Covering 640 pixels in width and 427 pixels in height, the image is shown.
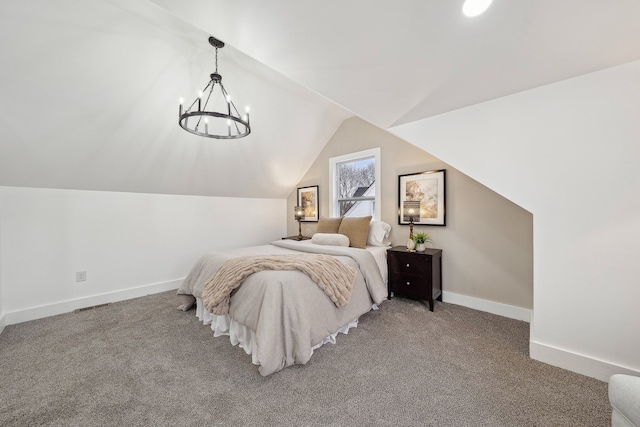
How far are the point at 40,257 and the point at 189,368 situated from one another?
250 centimetres

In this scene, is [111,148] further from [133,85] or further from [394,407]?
[394,407]

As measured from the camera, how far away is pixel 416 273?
2.88m

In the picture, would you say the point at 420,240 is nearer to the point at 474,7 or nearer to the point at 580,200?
the point at 580,200

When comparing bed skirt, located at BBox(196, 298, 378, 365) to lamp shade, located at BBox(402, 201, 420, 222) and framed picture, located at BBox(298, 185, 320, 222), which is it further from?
framed picture, located at BBox(298, 185, 320, 222)

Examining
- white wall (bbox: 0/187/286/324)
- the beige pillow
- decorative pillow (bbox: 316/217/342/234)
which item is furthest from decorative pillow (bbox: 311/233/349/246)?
white wall (bbox: 0/187/286/324)

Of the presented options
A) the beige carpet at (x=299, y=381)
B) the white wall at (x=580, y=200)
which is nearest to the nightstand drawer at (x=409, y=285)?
the beige carpet at (x=299, y=381)

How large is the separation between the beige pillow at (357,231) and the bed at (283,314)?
0.67m

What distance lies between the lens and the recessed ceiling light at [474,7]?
1267 mm

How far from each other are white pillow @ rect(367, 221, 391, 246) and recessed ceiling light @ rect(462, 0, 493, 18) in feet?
8.34

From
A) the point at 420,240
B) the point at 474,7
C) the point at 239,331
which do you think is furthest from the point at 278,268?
the point at 474,7

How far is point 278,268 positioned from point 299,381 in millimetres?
831

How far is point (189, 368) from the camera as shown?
6.12ft

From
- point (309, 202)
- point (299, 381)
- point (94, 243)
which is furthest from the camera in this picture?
point (309, 202)


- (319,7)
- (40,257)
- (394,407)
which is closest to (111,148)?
(40,257)
